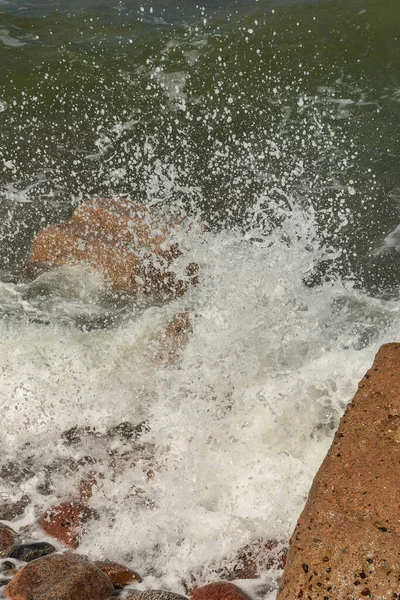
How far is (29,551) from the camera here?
4258 mm

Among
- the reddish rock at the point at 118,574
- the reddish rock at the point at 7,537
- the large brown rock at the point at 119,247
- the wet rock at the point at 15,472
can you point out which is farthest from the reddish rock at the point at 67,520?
the large brown rock at the point at 119,247

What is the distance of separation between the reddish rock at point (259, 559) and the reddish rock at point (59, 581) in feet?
2.48

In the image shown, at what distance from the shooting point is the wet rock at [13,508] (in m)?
4.70

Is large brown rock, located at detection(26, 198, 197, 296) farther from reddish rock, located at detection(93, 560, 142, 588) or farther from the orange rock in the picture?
reddish rock, located at detection(93, 560, 142, 588)

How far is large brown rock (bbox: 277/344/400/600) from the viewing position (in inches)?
117

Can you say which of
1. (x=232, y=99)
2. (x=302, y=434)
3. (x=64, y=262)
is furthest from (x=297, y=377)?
Answer: (x=232, y=99)

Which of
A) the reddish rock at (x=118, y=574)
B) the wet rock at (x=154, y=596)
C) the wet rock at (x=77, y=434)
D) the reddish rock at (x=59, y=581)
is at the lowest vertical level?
the wet rock at (x=77, y=434)

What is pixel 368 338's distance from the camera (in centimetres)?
584

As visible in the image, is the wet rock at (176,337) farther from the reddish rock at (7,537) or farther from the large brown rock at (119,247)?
the reddish rock at (7,537)

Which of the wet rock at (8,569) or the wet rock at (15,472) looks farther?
the wet rock at (15,472)

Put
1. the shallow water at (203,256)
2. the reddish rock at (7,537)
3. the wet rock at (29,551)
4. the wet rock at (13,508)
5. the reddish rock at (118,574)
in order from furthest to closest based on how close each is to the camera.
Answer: the shallow water at (203,256), the wet rock at (13,508), the reddish rock at (7,537), the wet rock at (29,551), the reddish rock at (118,574)

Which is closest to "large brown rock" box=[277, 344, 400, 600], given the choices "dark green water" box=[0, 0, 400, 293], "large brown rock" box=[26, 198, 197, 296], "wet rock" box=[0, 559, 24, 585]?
"wet rock" box=[0, 559, 24, 585]

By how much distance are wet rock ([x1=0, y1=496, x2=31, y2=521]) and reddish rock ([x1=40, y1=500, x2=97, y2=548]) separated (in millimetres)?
194

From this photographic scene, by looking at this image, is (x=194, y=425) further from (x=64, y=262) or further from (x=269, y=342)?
(x=64, y=262)
